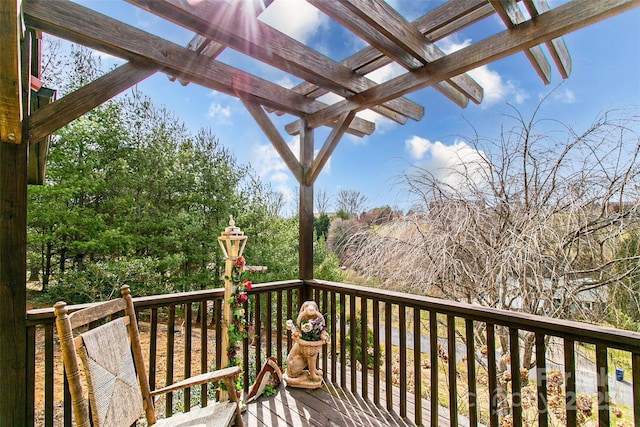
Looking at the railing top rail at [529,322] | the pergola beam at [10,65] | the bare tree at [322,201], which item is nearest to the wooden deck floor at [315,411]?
the railing top rail at [529,322]

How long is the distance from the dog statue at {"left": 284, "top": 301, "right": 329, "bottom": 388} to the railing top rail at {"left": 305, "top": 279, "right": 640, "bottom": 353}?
499mm

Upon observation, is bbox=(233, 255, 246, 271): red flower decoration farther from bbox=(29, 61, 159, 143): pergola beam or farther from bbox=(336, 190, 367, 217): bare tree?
bbox=(336, 190, 367, 217): bare tree

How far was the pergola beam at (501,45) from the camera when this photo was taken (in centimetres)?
160

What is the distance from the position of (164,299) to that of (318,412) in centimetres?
138

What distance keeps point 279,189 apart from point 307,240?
6.22 metres

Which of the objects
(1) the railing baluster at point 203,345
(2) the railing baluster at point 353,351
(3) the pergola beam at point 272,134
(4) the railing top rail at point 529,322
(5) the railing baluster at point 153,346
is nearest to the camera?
(4) the railing top rail at point 529,322

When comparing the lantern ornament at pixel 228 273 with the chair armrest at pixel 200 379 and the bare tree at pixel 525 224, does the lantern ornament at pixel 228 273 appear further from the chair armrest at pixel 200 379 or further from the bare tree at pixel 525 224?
the bare tree at pixel 525 224

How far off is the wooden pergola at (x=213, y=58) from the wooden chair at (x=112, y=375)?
1.52 ft

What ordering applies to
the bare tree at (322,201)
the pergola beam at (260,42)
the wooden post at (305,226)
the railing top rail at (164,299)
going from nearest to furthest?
the railing top rail at (164,299)
the pergola beam at (260,42)
the wooden post at (305,226)
the bare tree at (322,201)

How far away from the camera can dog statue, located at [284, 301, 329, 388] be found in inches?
99.8

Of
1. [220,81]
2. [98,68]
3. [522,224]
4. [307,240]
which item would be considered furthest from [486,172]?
[98,68]

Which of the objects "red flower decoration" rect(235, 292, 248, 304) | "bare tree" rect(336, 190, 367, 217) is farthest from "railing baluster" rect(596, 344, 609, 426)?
"bare tree" rect(336, 190, 367, 217)

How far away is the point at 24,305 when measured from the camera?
5.19ft

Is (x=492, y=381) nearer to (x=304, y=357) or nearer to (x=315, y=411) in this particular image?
(x=315, y=411)
